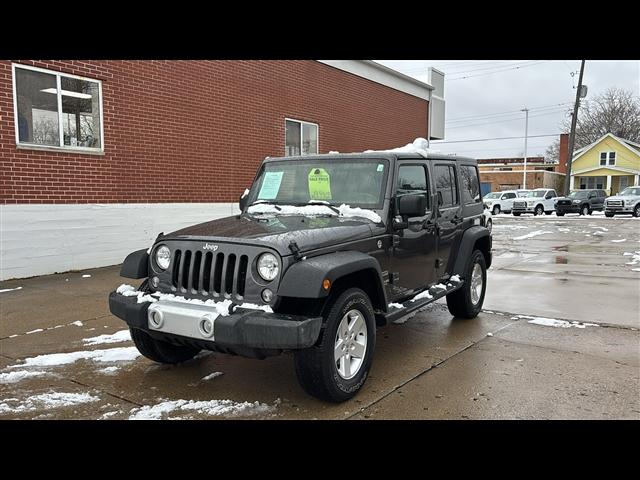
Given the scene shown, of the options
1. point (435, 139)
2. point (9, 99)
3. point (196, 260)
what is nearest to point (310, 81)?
point (9, 99)

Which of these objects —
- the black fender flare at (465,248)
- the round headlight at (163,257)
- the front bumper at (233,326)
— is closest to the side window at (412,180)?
the black fender flare at (465,248)

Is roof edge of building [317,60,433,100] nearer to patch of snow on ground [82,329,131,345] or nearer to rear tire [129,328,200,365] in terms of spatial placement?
patch of snow on ground [82,329,131,345]

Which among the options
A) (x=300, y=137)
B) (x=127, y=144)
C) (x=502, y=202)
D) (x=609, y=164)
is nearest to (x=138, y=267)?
(x=127, y=144)

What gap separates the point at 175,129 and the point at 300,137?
14.7 ft

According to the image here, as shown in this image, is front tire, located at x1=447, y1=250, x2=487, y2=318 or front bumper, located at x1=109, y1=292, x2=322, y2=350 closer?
front bumper, located at x1=109, y1=292, x2=322, y2=350

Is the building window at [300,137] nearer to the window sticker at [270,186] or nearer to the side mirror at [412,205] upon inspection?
the window sticker at [270,186]

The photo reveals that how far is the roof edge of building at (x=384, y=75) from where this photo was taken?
53.2 ft

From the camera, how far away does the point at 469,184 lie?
6598mm

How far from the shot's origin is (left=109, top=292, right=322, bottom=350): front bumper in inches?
130

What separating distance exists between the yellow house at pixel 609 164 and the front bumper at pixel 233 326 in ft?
169

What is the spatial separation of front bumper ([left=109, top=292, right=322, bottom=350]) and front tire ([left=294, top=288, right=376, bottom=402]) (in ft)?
0.73

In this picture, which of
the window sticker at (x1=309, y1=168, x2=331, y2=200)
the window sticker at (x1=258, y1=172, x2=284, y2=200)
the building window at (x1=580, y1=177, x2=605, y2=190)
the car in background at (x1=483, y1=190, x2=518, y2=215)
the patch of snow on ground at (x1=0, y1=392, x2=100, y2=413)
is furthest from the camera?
the building window at (x1=580, y1=177, x2=605, y2=190)

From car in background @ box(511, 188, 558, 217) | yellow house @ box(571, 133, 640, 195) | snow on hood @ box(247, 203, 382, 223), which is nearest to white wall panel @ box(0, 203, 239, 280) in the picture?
snow on hood @ box(247, 203, 382, 223)

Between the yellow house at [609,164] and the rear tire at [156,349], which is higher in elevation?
the yellow house at [609,164]
